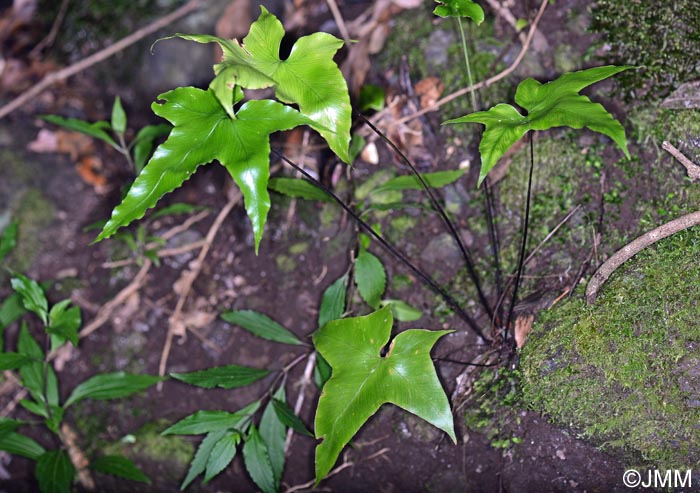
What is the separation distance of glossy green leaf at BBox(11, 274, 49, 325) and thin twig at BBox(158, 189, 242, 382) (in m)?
0.56

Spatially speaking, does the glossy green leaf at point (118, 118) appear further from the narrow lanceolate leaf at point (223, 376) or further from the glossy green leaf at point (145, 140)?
the narrow lanceolate leaf at point (223, 376)

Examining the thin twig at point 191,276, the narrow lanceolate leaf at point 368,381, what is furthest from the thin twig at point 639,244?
the thin twig at point 191,276

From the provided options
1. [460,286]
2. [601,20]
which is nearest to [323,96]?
[460,286]

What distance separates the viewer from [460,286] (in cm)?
234

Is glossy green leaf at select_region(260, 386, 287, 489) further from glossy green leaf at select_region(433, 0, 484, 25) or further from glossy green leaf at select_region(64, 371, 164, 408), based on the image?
glossy green leaf at select_region(433, 0, 484, 25)

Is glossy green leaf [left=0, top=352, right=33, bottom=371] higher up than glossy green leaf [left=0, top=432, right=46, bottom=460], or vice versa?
glossy green leaf [left=0, top=352, right=33, bottom=371]

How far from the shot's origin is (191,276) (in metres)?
2.95

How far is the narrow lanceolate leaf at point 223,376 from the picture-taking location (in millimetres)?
2221

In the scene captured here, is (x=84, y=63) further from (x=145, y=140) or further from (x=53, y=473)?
(x=53, y=473)

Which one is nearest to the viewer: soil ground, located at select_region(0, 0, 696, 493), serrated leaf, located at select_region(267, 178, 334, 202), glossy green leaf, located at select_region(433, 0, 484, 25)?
glossy green leaf, located at select_region(433, 0, 484, 25)

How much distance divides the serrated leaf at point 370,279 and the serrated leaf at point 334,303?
0.30 ft

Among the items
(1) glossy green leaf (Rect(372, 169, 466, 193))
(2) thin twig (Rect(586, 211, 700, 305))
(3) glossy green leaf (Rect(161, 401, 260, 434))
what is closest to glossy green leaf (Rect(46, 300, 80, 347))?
(3) glossy green leaf (Rect(161, 401, 260, 434))

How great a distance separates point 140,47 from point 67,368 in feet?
6.35

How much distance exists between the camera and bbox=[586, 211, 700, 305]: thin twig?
6.02 ft
